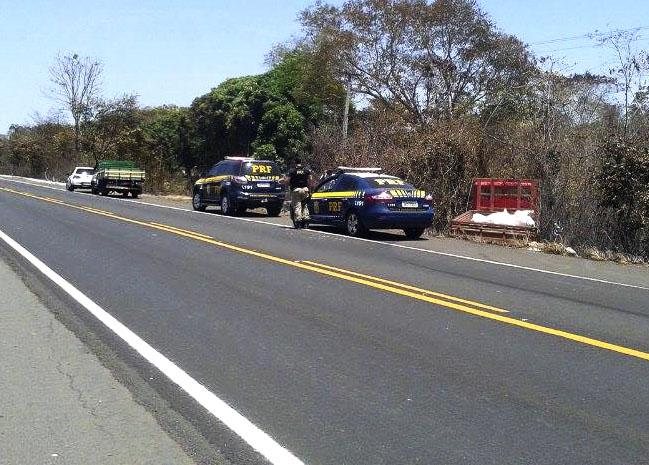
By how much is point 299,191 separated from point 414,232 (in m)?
3.71

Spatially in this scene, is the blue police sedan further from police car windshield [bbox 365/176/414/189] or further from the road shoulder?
the road shoulder

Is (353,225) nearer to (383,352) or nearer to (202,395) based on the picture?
(383,352)

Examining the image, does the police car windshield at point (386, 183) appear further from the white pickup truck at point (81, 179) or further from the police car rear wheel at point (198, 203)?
the white pickup truck at point (81, 179)

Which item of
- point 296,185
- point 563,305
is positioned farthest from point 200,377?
point 296,185

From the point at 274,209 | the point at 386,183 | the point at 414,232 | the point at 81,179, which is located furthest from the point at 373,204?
the point at 81,179

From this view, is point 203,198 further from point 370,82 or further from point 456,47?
point 456,47

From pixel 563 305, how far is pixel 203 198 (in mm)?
20254

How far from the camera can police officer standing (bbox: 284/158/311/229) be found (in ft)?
70.1

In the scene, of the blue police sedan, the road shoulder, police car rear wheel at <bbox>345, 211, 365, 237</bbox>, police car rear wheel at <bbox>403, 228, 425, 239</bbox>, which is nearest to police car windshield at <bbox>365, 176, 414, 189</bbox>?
the blue police sedan

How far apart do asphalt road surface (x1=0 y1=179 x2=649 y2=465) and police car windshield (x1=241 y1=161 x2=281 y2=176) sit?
1179 centimetres

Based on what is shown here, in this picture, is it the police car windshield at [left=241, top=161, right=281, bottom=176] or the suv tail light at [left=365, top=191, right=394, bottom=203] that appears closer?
the suv tail light at [left=365, top=191, right=394, bottom=203]

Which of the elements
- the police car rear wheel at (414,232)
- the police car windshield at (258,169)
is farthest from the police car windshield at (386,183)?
the police car windshield at (258,169)

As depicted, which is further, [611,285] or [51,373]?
[611,285]

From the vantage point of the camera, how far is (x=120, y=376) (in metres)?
6.48
